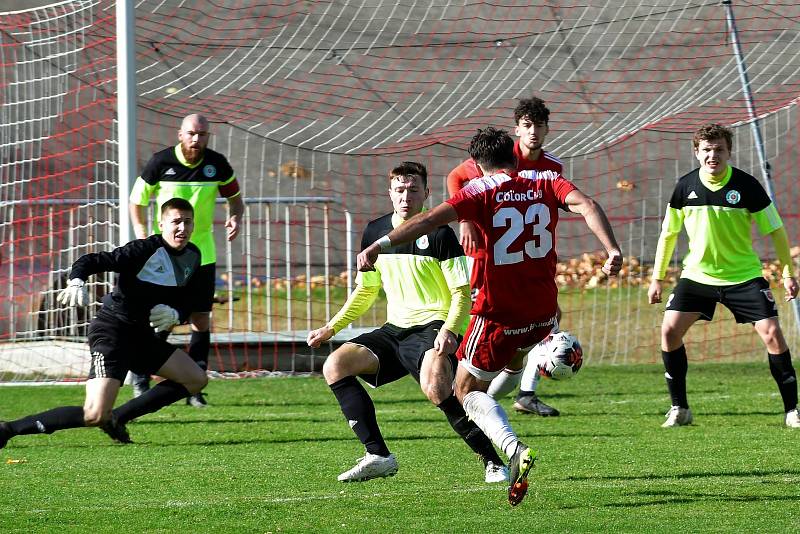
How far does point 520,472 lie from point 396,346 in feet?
4.64

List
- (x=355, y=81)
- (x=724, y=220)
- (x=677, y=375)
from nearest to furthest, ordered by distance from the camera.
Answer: (x=724, y=220)
(x=677, y=375)
(x=355, y=81)

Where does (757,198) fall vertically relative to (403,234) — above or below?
above

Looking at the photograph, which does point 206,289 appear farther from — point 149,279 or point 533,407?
point 533,407

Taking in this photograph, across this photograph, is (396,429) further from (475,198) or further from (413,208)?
(475,198)

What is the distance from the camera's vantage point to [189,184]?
30.4ft

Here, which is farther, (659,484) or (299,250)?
(299,250)

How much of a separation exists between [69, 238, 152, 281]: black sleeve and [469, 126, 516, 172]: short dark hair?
7.64 ft

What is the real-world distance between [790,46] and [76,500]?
26.2 feet

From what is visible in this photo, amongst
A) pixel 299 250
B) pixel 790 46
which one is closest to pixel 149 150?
pixel 299 250

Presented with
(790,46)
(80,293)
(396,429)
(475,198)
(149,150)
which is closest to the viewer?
(475,198)

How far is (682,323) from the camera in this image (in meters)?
8.38

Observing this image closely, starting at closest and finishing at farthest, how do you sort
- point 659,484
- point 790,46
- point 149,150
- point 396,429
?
1. point 659,484
2. point 396,429
3. point 790,46
4. point 149,150

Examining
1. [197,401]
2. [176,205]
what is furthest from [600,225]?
[197,401]

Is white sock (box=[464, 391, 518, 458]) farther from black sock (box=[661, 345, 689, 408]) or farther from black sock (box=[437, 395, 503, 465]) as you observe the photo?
black sock (box=[661, 345, 689, 408])
